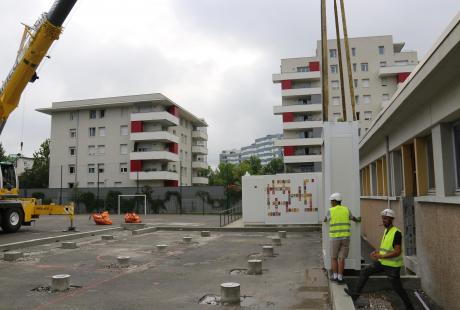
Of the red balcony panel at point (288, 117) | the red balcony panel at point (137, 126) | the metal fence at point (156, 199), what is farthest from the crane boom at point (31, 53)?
the red balcony panel at point (288, 117)

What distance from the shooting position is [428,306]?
23.1 feet

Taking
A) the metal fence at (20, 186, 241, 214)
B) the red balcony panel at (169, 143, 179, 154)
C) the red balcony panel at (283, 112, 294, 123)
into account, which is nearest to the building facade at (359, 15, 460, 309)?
the metal fence at (20, 186, 241, 214)

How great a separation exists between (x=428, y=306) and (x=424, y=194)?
7.18 feet

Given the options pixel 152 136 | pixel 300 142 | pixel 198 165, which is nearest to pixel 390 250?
pixel 152 136

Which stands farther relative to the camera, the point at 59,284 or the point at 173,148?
the point at 173,148

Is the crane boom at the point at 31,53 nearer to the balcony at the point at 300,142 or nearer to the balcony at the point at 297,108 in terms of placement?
the balcony at the point at 300,142

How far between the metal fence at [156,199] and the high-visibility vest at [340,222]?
104ft

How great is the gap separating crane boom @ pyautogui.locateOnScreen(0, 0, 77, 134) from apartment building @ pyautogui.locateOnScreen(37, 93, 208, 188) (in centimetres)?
3678

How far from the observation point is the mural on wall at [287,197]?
869 inches

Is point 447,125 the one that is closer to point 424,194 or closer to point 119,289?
point 424,194

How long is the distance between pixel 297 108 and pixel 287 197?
42170 millimetres

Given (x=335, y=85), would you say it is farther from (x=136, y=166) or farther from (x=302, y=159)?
(x=136, y=166)

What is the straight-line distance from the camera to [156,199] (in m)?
44.0

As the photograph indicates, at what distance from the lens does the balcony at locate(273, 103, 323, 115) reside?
62.2m
